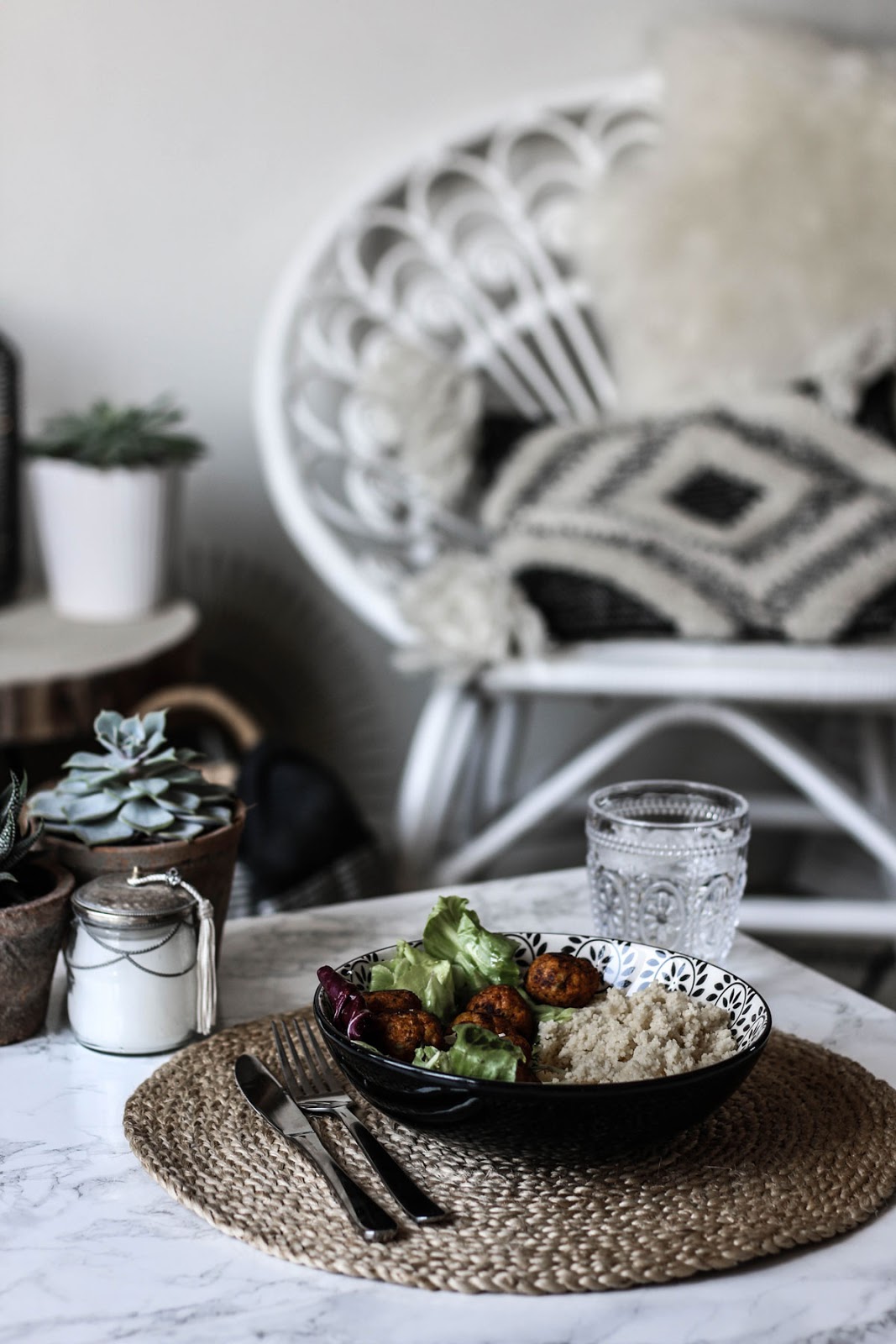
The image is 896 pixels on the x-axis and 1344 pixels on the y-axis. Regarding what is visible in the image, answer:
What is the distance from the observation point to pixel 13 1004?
30.0 inches

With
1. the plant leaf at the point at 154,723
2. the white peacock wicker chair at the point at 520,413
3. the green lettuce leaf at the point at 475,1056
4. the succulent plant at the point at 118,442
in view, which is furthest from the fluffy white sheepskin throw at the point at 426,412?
the green lettuce leaf at the point at 475,1056

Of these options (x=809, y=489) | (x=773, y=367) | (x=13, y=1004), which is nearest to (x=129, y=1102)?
(x=13, y=1004)

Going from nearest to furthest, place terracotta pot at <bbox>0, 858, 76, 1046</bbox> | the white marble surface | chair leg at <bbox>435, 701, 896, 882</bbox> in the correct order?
the white marble surface, terracotta pot at <bbox>0, 858, 76, 1046</bbox>, chair leg at <bbox>435, 701, 896, 882</bbox>

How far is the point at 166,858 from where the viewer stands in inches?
30.9

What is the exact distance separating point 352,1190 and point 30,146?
5.18 feet

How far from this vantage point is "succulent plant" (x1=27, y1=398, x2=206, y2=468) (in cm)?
166

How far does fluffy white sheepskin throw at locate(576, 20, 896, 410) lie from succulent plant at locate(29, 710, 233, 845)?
1.19 meters

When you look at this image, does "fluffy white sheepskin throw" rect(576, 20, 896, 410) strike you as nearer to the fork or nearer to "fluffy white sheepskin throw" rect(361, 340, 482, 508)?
"fluffy white sheepskin throw" rect(361, 340, 482, 508)

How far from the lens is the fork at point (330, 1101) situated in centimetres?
60

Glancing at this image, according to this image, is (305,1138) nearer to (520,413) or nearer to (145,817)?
(145,817)

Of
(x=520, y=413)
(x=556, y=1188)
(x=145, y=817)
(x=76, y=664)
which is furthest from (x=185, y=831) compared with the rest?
(x=520, y=413)

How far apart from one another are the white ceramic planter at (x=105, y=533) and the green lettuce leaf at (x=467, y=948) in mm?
1033

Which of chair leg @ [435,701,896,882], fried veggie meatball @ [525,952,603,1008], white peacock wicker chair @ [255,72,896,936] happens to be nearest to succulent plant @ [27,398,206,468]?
white peacock wicker chair @ [255,72,896,936]

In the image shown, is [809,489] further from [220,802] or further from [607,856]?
[220,802]
